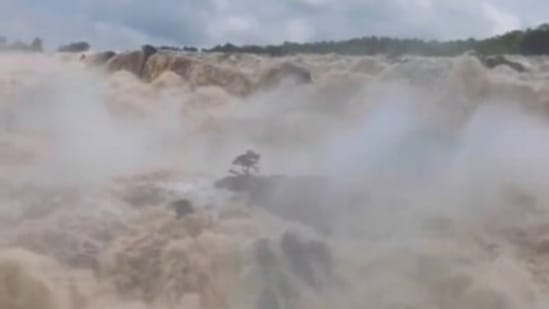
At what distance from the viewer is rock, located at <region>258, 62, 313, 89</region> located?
19.6m

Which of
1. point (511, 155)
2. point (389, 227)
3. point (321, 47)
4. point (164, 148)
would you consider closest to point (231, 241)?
point (389, 227)

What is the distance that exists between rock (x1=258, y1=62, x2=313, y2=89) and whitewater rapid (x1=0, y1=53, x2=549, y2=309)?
0.17 feet

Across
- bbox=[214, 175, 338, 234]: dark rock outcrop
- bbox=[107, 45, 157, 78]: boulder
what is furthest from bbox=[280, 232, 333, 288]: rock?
bbox=[107, 45, 157, 78]: boulder

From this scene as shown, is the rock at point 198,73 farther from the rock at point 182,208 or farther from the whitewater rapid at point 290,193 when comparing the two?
the rock at point 182,208

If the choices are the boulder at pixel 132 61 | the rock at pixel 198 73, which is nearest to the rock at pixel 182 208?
the rock at pixel 198 73

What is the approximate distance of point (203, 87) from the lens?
68.3ft

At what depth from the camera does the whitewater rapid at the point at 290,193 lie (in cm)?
1009

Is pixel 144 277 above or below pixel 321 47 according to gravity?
below

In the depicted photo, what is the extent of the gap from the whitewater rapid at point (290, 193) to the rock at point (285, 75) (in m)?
0.05

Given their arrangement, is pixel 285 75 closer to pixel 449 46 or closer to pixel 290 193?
pixel 290 193

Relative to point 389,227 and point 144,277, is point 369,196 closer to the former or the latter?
point 389,227

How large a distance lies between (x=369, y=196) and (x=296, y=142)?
433 centimetres

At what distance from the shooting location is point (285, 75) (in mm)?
20172

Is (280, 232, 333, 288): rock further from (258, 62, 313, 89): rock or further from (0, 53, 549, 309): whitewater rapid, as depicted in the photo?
(258, 62, 313, 89): rock
